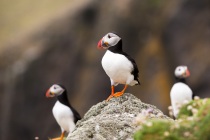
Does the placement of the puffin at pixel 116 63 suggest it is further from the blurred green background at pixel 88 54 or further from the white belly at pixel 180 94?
the blurred green background at pixel 88 54

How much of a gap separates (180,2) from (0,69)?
592cm

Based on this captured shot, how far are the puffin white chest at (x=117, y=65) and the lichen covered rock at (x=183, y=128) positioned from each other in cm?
277

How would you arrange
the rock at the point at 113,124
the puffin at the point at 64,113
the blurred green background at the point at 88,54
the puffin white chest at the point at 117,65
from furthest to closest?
the blurred green background at the point at 88,54
the puffin at the point at 64,113
the puffin white chest at the point at 117,65
the rock at the point at 113,124

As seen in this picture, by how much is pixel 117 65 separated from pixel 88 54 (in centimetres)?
1381

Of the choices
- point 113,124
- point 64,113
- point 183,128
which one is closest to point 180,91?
point 64,113

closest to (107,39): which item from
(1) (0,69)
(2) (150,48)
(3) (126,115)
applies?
(3) (126,115)

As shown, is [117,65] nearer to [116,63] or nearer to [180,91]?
[116,63]

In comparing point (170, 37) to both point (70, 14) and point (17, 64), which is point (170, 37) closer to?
point (70, 14)

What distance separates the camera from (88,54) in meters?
21.6

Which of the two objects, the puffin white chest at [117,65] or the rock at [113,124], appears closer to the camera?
the rock at [113,124]

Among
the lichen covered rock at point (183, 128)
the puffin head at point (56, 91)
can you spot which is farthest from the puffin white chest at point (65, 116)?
the lichen covered rock at point (183, 128)

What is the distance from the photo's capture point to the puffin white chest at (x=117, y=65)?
7.83 meters

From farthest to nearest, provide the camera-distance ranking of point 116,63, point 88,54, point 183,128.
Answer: point 88,54 < point 116,63 < point 183,128

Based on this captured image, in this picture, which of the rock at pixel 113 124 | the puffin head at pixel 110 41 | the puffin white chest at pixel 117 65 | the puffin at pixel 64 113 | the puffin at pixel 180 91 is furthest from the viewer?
the puffin at pixel 180 91
